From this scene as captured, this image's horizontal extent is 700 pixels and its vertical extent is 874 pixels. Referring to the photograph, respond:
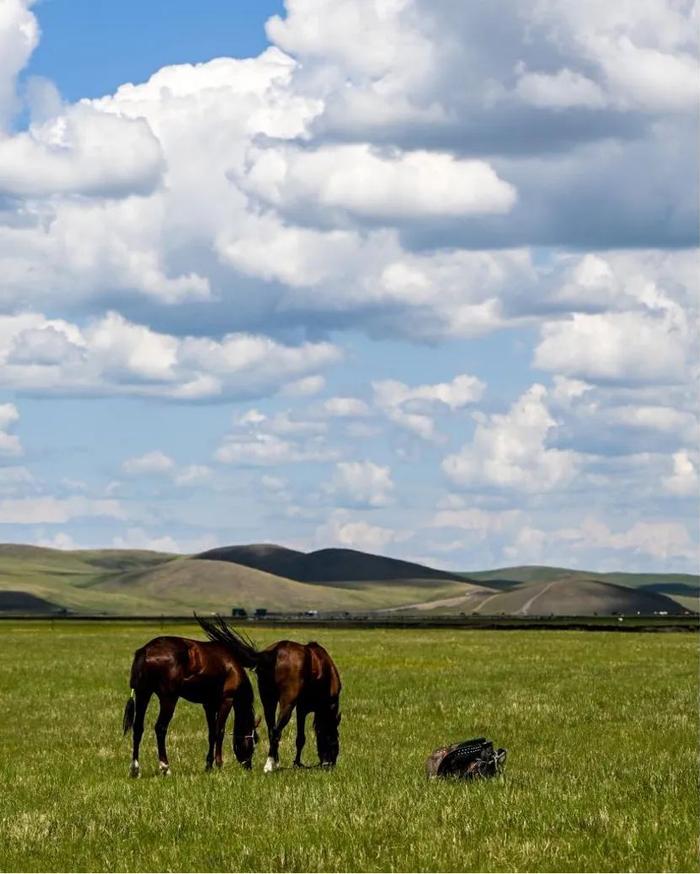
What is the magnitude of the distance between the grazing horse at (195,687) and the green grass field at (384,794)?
0.63 meters

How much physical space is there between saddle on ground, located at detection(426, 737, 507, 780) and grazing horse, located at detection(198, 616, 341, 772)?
7.80ft

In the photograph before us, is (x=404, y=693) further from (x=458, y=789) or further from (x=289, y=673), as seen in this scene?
(x=458, y=789)

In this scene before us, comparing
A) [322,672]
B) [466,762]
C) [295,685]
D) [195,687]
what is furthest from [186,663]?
[466,762]

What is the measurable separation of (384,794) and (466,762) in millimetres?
2511

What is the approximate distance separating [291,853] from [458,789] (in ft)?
14.1

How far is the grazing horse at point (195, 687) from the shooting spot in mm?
20844

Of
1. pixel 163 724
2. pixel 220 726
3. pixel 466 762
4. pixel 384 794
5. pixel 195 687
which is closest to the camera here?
pixel 384 794

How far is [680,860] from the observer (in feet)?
40.7

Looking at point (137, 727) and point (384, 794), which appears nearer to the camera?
point (384, 794)

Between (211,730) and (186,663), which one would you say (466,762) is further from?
(186,663)

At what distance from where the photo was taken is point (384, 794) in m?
16.8

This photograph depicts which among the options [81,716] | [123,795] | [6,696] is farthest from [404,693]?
[123,795]

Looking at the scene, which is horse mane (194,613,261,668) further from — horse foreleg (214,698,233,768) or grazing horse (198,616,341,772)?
horse foreleg (214,698,233,768)

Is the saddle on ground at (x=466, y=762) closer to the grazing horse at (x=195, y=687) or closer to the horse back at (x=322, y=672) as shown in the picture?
the horse back at (x=322, y=672)
